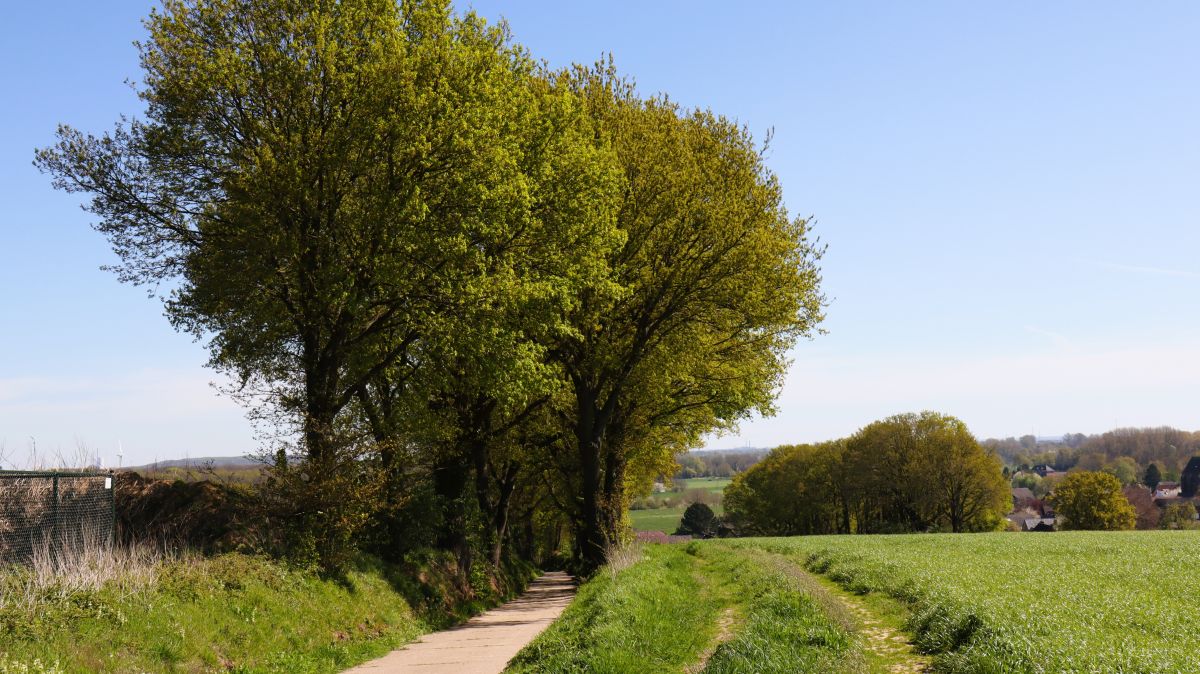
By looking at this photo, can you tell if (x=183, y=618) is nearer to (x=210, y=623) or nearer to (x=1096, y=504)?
(x=210, y=623)

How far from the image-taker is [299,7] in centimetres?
2039

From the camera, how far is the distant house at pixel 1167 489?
171375 millimetres

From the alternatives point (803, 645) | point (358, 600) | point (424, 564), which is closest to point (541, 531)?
point (424, 564)

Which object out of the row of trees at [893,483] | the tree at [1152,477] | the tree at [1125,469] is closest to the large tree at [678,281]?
the row of trees at [893,483]

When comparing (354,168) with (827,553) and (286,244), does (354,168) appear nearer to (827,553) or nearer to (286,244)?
(286,244)

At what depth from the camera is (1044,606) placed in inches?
555

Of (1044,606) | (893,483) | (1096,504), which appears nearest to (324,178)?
(1044,606)

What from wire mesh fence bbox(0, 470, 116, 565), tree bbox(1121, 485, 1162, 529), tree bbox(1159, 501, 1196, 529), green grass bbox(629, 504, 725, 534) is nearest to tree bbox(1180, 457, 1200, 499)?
tree bbox(1121, 485, 1162, 529)

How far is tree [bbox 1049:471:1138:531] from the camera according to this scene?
8806 cm

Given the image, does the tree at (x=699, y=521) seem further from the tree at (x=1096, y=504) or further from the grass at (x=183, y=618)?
the grass at (x=183, y=618)

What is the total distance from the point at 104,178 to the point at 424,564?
13441 millimetres

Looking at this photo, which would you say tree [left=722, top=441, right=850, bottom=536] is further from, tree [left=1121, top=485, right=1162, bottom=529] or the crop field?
the crop field

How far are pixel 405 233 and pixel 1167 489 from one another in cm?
20422

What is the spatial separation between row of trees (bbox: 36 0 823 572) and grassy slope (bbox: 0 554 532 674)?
1.84 meters
